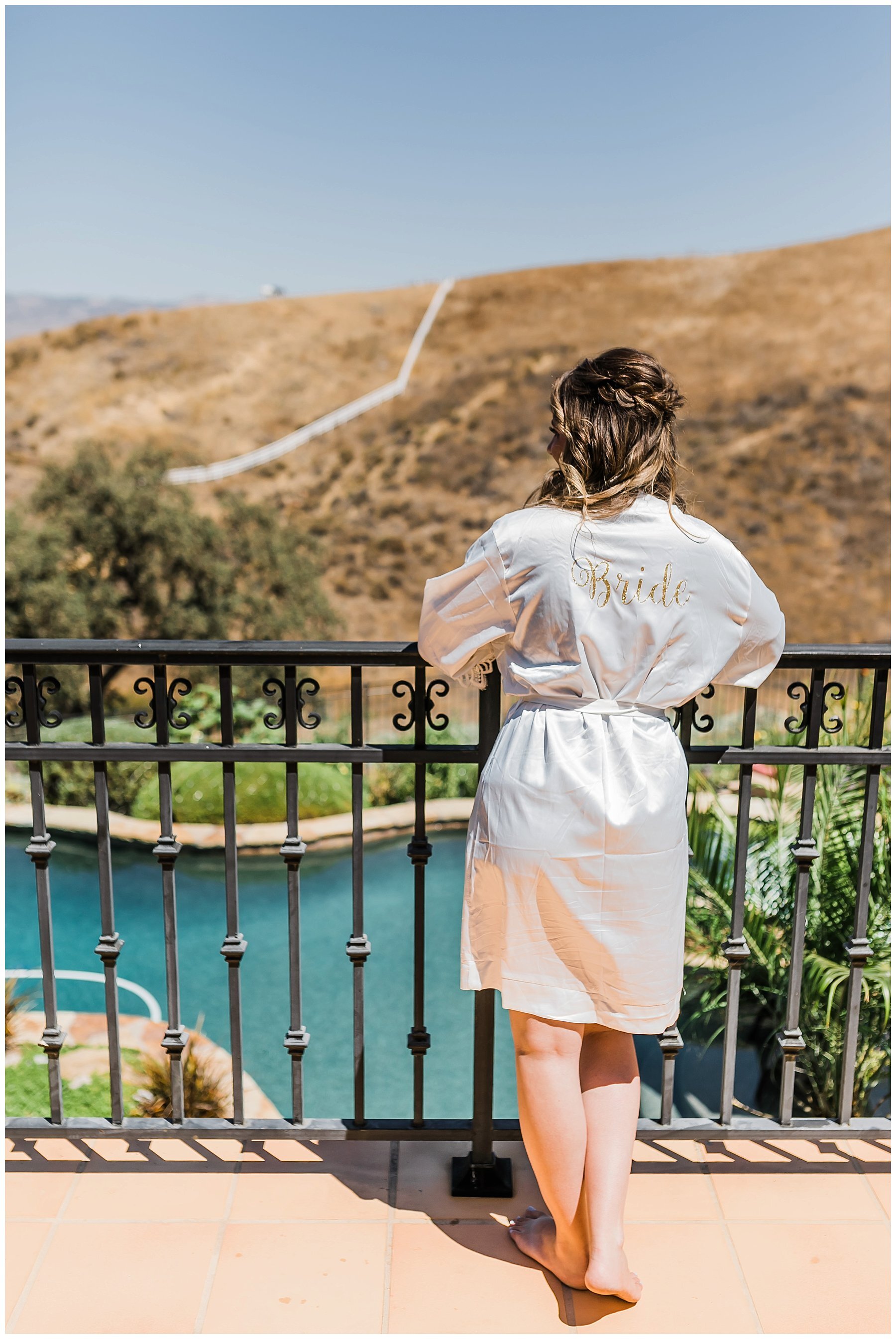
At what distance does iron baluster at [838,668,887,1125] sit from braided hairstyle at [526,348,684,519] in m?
0.72

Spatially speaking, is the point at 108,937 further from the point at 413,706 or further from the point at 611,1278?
the point at 611,1278

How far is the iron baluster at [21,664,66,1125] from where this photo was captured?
1632 mm

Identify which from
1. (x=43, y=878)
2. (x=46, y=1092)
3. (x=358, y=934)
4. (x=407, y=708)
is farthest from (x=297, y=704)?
(x=46, y=1092)

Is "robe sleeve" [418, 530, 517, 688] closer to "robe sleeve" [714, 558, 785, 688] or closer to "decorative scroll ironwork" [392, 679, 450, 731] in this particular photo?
"decorative scroll ironwork" [392, 679, 450, 731]

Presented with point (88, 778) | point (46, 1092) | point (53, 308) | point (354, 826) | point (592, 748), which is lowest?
point (46, 1092)

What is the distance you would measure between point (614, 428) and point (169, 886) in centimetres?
114

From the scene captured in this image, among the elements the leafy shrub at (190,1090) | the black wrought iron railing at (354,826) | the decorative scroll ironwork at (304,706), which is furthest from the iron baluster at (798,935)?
the leafy shrub at (190,1090)

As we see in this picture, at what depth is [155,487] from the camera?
12.2m

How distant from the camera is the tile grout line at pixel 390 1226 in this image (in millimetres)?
1445

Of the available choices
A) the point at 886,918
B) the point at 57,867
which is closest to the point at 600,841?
the point at 886,918

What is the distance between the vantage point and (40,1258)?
5.07 feet

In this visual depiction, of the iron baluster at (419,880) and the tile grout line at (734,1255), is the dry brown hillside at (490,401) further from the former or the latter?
the tile grout line at (734,1255)

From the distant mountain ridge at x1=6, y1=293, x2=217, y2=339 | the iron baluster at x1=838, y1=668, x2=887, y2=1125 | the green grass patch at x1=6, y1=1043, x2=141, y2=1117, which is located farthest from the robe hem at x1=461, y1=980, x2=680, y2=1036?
the distant mountain ridge at x1=6, y1=293, x2=217, y2=339

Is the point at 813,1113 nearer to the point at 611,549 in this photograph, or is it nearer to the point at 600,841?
the point at 600,841
